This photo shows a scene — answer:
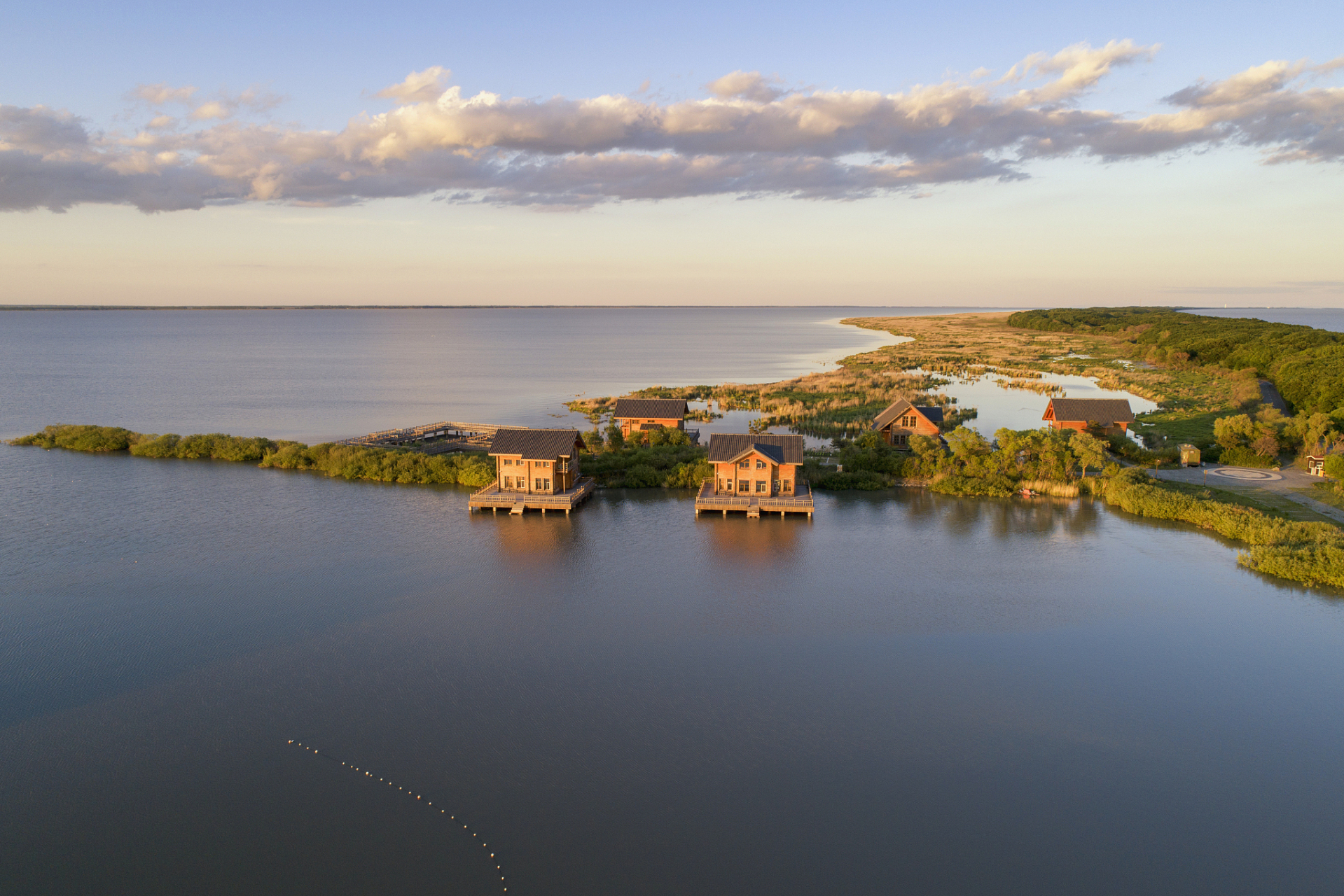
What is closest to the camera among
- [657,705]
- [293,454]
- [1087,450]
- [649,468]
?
[657,705]

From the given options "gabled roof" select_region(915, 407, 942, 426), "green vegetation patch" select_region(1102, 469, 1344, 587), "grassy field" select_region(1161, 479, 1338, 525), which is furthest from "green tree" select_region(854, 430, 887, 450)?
"grassy field" select_region(1161, 479, 1338, 525)

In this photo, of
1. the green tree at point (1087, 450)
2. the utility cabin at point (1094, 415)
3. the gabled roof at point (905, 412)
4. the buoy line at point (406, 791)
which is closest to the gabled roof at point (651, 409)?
the gabled roof at point (905, 412)

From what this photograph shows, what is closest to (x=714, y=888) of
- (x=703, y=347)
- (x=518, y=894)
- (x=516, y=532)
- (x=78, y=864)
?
(x=518, y=894)

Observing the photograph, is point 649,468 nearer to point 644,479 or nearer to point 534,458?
point 644,479

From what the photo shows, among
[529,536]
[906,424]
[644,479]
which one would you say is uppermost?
[906,424]

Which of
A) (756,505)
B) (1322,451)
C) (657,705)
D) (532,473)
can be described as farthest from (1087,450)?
(657,705)

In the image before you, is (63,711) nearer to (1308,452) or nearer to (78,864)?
(78,864)
